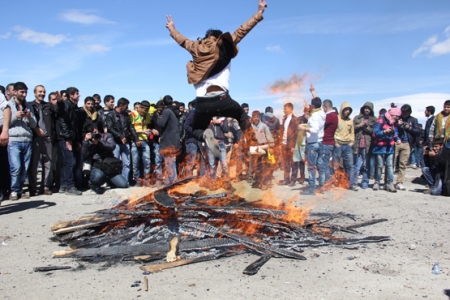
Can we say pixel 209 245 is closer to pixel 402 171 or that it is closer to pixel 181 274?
pixel 181 274

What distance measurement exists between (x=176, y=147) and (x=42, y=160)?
352cm

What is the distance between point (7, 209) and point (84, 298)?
5.33 m

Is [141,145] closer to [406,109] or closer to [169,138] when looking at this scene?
[169,138]

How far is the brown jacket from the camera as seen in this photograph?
6.04 meters

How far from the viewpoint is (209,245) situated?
5348 millimetres

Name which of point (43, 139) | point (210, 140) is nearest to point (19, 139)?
point (43, 139)

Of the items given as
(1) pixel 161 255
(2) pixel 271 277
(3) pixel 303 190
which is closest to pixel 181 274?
(1) pixel 161 255

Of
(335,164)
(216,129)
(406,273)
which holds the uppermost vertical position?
(216,129)

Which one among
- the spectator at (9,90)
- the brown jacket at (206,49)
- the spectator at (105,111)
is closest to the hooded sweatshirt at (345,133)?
the brown jacket at (206,49)

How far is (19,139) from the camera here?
8.95 meters

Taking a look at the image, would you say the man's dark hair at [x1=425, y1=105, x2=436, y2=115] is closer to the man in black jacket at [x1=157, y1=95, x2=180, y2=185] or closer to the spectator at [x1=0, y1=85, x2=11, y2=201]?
the man in black jacket at [x1=157, y1=95, x2=180, y2=185]

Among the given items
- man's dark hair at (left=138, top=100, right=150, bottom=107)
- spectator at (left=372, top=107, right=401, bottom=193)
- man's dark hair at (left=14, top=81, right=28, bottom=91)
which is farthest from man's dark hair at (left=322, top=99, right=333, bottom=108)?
man's dark hair at (left=14, top=81, right=28, bottom=91)

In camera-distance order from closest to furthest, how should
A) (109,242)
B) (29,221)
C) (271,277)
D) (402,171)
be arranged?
(271,277) → (109,242) → (29,221) → (402,171)

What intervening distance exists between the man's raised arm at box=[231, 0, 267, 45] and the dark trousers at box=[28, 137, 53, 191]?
19.9 feet
